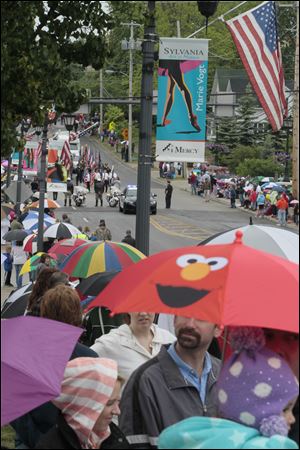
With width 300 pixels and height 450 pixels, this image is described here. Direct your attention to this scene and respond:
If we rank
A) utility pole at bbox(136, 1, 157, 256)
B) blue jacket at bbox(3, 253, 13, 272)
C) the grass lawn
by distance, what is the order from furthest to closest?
blue jacket at bbox(3, 253, 13, 272) < utility pole at bbox(136, 1, 157, 256) < the grass lawn

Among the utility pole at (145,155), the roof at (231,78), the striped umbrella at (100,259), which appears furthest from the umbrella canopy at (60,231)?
the roof at (231,78)

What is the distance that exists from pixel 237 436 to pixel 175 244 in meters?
38.6

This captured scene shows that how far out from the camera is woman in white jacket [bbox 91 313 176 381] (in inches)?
274

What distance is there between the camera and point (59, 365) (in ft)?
17.5

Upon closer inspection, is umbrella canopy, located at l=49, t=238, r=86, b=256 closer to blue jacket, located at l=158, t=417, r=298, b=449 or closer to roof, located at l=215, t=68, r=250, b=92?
blue jacket, located at l=158, t=417, r=298, b=449

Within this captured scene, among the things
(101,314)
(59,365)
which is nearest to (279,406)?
(59,365)

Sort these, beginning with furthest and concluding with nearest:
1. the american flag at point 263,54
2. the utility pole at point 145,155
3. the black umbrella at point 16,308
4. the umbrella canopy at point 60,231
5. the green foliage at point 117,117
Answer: the green foliage at point 117,117 → the umbrella canopy at point 60,231 → the utility pole at point 145,155 → the american flag at point 263,54 → the black umbrella at point 16,308

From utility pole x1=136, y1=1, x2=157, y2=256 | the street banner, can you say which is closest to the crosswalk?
the street banner

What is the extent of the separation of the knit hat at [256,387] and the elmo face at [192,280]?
397 mm

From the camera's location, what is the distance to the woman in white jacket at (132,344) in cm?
696

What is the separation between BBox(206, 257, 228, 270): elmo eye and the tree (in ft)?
12.1

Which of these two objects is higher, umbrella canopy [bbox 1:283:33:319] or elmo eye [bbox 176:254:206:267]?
elmo eye [bbox 176:254:206:267]

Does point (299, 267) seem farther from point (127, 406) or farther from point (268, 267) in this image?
point (127, 406)

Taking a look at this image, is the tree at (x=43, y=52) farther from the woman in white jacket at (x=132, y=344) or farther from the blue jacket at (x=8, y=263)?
Result: the blue jacket at (x=8, y=263)
